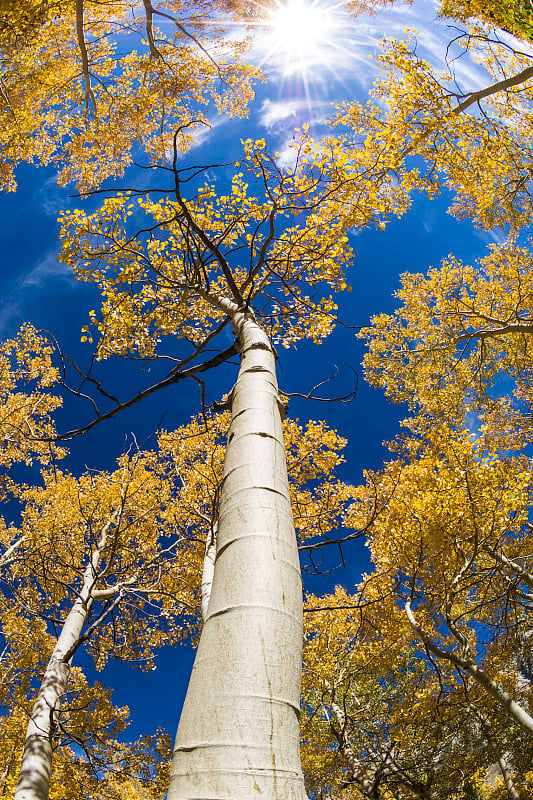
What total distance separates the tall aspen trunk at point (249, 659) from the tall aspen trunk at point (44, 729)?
3.72 meters

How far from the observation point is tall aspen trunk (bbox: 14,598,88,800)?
12.1 feet

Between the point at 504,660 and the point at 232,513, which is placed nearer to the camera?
the point at 232,513

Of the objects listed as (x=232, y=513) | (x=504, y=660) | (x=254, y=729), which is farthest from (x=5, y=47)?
(x=504, y=660)

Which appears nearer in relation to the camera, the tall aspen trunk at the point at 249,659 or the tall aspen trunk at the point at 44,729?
the tall aspen trunk at the point at 249,659

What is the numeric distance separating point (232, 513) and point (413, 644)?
40.5ft

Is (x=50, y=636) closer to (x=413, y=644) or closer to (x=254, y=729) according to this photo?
(x=413, y=644)

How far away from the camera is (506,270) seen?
11242mm

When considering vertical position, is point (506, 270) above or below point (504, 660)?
above

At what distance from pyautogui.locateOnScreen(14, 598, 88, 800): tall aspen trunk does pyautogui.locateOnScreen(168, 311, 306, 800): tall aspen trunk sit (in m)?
3.72

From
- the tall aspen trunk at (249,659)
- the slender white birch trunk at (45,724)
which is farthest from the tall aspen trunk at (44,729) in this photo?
the tall aspen trunk at (249,659)

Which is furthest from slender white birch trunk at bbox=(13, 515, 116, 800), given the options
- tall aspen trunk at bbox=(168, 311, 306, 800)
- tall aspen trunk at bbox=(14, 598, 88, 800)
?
tall aspen trunk at bbox=(168, 311, 306, 800)

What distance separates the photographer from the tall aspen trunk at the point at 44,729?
3.68 meters

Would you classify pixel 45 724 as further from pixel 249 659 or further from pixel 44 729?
pixel 249 659

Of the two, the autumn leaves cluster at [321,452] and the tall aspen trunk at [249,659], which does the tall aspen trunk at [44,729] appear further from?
the tall aspen trunk at [249,659]
